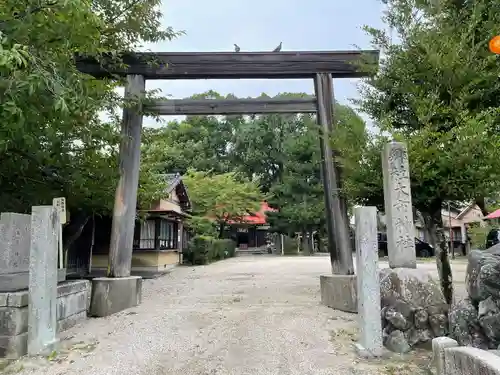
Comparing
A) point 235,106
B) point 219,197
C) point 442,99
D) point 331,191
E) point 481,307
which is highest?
point 235,106

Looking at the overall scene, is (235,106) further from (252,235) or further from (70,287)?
(252,235)

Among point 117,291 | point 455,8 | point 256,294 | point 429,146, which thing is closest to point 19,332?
point 117,291

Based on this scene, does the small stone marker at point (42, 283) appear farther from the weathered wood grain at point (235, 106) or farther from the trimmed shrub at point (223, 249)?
the trimmed shrub at point (223, 249)

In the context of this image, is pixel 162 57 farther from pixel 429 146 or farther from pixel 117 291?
pixel 429 146

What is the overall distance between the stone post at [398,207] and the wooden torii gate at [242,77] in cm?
199

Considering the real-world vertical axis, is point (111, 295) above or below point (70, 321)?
above

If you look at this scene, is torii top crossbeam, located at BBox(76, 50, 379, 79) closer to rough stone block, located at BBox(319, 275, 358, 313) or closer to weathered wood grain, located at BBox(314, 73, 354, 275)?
weathered wood grain, located at BBox(314, 73, 354, 275)

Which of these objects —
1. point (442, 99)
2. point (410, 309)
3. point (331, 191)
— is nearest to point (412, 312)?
point (410, 309)

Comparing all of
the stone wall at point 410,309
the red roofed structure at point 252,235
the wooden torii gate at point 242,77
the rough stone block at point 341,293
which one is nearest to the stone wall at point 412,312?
the stone wall at point 410,309

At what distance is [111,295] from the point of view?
22.3ft

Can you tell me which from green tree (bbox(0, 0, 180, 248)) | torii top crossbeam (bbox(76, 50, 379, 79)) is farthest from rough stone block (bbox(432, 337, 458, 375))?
torii top crossbeam (bbox(76, 50, 379, 79))

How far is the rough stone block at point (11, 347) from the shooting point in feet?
15.3

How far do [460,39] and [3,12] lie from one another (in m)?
6.50

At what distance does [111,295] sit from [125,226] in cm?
123
